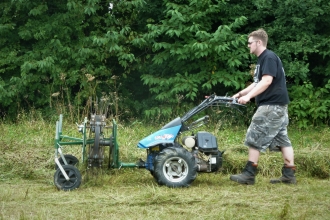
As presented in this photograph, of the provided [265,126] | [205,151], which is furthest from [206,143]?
[265,126]

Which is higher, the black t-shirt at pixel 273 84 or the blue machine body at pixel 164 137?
the black t-shirt at pixel 273 84

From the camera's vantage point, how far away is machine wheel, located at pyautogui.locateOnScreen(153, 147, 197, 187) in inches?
274

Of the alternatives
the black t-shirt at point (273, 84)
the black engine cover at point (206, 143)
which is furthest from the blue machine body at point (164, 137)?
the black t-shirt at point (273, 84)

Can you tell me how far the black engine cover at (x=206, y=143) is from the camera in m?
7.20

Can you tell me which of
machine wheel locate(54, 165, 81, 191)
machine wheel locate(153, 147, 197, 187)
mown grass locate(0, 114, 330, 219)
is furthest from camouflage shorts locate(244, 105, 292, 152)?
machine wheel locate(54, 165, 81, 191)

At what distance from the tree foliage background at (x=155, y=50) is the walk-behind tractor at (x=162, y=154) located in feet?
18.1

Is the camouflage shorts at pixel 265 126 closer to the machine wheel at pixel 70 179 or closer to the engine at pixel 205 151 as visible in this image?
the engine at pixel 205 151

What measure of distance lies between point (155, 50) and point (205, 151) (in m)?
6.62

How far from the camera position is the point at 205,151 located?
23.7ft

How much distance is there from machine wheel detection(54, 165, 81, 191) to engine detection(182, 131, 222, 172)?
1346 millimetres

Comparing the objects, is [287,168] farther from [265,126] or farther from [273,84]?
[273,84]

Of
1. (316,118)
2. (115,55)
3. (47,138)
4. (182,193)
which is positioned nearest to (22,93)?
(115,55)

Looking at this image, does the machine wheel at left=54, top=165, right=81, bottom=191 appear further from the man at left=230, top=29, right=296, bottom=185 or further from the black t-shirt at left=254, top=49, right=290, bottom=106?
the black t-shirt at left=254, top=49, right=290, bottom=106

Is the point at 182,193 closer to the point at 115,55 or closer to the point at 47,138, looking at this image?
the point at 47,138
